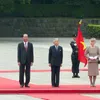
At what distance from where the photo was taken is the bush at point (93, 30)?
2153 inches

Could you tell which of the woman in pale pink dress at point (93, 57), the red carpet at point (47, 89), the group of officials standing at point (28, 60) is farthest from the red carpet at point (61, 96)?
the woman in pale pink dress at point (93, 57)

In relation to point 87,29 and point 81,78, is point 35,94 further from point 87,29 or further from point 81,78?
point 87,29

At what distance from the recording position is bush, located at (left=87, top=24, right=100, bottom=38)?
54688 millimetres

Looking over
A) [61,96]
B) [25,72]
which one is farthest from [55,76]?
[61,96]

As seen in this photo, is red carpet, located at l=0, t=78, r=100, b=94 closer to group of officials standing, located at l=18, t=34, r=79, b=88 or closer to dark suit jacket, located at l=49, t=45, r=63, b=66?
group of officials standing, located at l=18, t=34, r=79, b=88

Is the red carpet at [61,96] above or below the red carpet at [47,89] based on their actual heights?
below

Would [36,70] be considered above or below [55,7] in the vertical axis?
below

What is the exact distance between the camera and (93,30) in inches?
2203

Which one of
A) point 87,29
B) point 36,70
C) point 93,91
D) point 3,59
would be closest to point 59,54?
point 93,91

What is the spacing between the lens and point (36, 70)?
24.0 metres

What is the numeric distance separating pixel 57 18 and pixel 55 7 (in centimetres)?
176

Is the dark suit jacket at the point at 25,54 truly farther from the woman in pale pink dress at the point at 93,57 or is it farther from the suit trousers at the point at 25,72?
the woman in pale pink dress at the point at 93,57

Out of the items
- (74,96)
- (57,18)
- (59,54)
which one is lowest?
(74,96)

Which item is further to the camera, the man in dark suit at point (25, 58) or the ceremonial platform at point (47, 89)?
the man in dark suit at point (25, 58)
